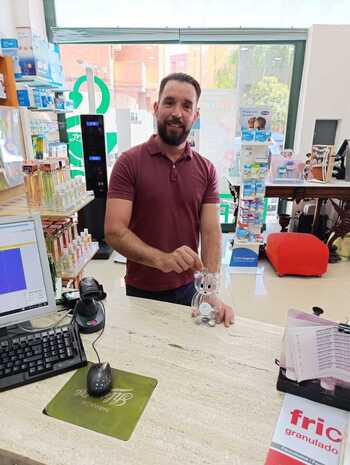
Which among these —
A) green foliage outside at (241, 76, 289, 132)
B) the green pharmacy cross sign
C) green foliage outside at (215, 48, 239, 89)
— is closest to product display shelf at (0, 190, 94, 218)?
the green pharmacy cross sign

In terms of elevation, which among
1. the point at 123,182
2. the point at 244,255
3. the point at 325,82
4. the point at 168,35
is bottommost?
the point at 244,255

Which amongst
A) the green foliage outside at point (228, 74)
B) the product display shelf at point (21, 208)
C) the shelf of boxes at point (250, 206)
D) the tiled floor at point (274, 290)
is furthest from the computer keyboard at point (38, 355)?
the green foliage outside at point (228, 74)

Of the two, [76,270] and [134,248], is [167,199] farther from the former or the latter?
[76,270]

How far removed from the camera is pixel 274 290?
3227 mm

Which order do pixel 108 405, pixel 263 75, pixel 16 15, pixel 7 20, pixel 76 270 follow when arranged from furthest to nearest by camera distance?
1. pixel 263 75
2. pixel 16 15
3. pixel 7 20
4. pixel 76 270
5. pixel 108 405

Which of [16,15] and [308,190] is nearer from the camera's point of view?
[16,15]

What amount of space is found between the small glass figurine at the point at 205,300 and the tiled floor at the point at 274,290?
5.24 ft

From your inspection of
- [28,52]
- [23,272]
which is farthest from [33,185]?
[28,52]

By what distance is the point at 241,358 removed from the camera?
1.05 m

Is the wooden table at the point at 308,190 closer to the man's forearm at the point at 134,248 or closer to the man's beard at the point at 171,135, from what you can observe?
the man's beard at the point at 171,135

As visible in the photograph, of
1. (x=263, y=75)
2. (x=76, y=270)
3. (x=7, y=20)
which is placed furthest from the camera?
(x=263, y=75)

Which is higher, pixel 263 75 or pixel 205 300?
pixel 263 75

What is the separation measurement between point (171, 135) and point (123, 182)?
1.14 ft

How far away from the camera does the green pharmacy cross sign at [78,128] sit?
13.9 ft
